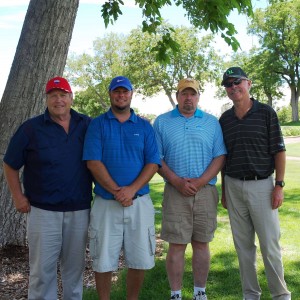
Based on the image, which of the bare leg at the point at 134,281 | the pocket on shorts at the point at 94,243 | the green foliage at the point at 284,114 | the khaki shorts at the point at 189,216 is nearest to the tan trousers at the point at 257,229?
the khaki shorts at the point at 189,216

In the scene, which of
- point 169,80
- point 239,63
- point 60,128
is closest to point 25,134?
point 60,128

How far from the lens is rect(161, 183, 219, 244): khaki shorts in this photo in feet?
14.2

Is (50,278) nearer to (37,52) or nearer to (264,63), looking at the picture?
(37,52)

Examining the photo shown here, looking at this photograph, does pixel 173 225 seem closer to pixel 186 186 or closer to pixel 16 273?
pixel 186 186

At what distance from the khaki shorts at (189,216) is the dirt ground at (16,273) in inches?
50.0

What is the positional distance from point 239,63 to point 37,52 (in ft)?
213

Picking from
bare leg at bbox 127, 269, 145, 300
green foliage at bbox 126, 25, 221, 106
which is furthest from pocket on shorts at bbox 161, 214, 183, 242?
green foliage at bbox 126, 25, 221, 106

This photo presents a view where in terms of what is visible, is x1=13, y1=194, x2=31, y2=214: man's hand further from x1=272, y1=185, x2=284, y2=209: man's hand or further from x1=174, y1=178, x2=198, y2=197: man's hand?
x1=272, y1=185, x2=284, y2=209: man's hand

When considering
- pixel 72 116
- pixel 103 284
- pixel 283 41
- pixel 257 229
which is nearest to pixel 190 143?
pixel 257 229

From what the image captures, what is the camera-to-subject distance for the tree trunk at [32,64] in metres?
5.51

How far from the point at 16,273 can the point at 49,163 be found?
2.24 metres

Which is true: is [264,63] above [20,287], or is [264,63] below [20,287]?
above

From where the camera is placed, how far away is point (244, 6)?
6.29 metres

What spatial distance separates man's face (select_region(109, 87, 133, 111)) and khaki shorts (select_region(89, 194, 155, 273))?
0.84 meters
